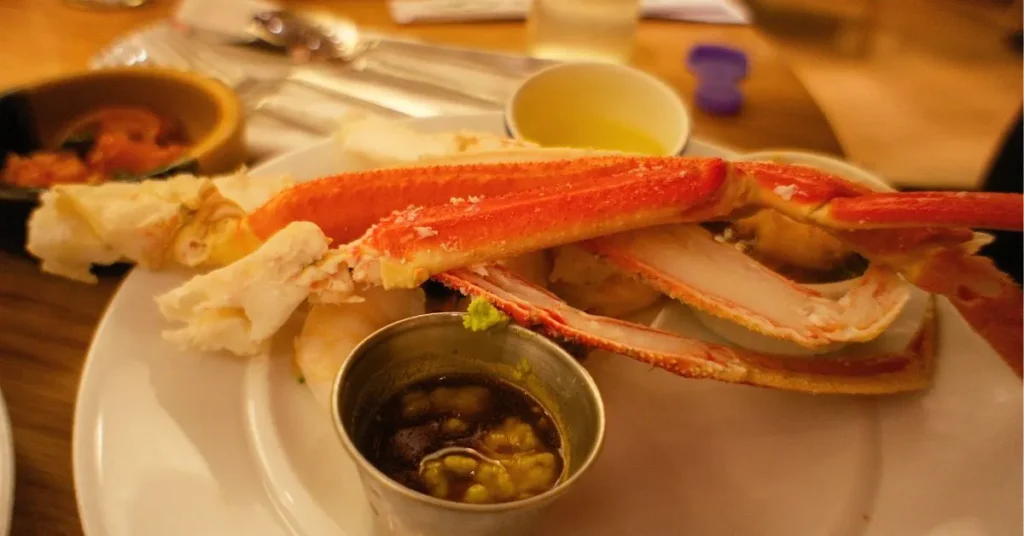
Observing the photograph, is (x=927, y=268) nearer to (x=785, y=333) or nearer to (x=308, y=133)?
(x=785, y=333)

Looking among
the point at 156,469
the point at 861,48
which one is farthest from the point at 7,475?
the point at 861,48

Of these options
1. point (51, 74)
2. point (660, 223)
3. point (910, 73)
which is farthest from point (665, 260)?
point (910, 73)

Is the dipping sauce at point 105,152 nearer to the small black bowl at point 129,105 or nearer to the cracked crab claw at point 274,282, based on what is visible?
the small black bowl at point 129,105

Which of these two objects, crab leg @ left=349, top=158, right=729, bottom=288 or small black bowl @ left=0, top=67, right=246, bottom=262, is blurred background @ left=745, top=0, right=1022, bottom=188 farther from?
small black bowl @ left=0, top=67, right=246, bottom=262

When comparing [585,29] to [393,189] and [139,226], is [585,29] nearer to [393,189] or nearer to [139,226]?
[393,189]

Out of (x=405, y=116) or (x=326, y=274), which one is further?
(x=405, y=116)

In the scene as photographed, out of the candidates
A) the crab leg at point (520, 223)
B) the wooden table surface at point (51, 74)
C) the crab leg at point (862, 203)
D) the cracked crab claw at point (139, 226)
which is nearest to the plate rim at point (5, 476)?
the wooden table surface at point (51, 74)
